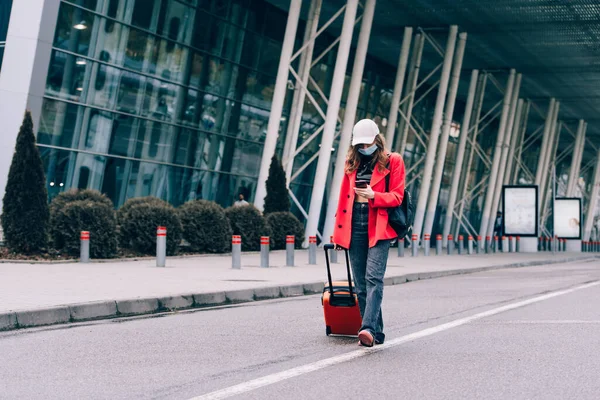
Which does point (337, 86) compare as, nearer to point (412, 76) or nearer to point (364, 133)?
point (412, 76)

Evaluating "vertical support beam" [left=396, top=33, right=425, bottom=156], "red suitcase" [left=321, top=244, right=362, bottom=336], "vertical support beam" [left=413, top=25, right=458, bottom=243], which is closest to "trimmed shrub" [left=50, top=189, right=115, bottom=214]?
"red suitcase" [left=321, top=244, right=362, bottom=336]

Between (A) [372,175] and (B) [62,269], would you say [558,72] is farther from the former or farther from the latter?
(A) [372,175]

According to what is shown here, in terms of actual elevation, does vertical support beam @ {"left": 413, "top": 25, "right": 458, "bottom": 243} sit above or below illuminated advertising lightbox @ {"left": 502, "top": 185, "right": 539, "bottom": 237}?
above

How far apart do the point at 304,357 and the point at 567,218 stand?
1936 inches

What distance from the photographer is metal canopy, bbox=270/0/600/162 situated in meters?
39.7

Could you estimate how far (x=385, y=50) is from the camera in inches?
1924

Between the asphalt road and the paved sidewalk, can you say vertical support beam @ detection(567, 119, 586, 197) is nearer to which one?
the paved sidewalk

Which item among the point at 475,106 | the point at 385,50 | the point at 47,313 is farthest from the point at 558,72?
the point at 47,313

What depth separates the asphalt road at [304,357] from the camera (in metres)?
6.86

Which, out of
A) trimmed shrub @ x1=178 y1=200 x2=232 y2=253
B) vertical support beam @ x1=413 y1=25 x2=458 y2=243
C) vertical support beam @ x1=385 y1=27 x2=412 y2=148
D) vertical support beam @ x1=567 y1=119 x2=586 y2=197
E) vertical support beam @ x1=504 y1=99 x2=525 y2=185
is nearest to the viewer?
trimmed shrub @ x1=178 y1=200 x2=232 y2=253

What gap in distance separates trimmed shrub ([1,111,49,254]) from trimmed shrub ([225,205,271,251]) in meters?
7.65

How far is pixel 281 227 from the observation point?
104 feet

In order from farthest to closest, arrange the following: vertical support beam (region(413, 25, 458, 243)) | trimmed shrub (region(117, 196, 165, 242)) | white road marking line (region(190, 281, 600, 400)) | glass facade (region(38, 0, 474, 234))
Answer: vertical support beam (region(413, 25, 458, 243))
glass facade (region(38, 0, 474, 234))
trimmed shrub (region(117, 196, 165, 242))
white road marking line (region(190, 281, 600, 400))

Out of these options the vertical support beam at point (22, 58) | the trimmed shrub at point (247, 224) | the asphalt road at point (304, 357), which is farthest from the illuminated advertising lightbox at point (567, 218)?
the asphalt road at point (304, 357)
